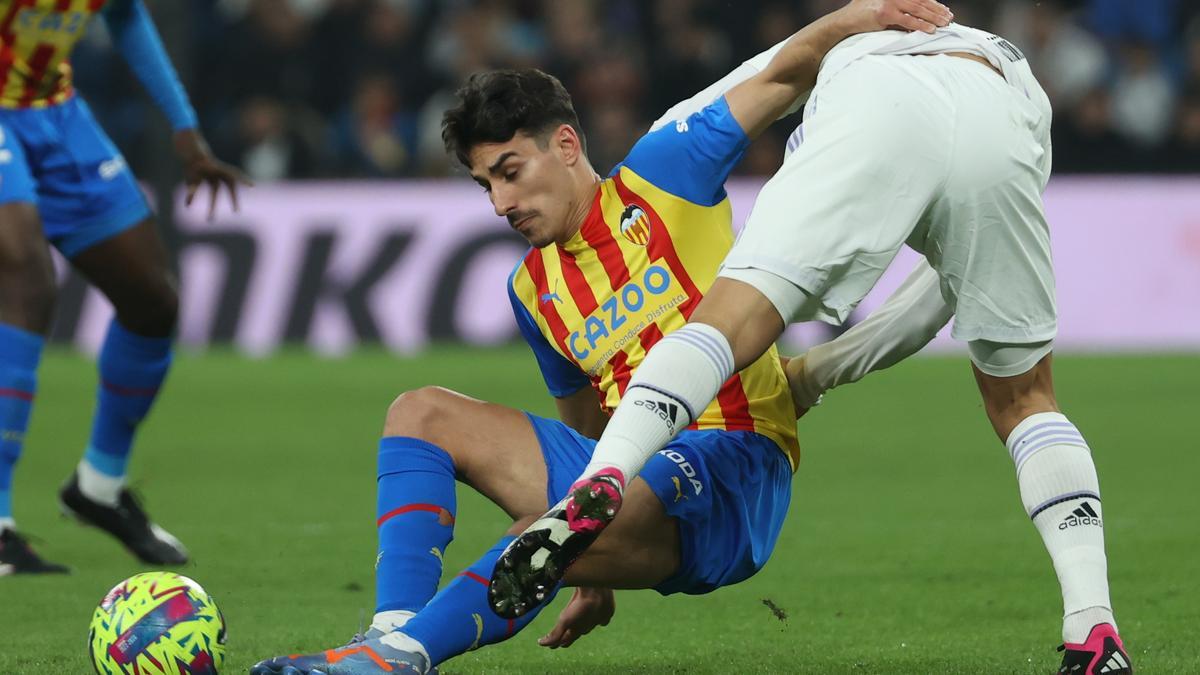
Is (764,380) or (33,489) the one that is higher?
(764,380)

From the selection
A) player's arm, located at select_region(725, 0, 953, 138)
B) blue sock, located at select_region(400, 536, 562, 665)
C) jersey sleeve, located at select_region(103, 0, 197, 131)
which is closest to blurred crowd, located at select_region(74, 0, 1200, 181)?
jersey sleeve, located at select_region(103, 0, 197, 131)

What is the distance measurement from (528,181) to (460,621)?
941 mm

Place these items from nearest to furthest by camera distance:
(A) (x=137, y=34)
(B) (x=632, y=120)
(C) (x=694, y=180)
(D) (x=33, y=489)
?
(C) (x=694, y=180) → (A) (x=137, y=34) → (D) (x=33, y=489) → (B) (x=632, y=120)

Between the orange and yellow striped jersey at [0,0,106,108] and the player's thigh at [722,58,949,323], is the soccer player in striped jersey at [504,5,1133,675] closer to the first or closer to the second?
the player's thigh at [722,58,949,323]

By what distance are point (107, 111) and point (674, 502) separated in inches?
439

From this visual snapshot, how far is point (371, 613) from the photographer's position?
4.74 metres

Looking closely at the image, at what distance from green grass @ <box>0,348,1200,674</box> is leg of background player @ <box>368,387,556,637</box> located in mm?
511

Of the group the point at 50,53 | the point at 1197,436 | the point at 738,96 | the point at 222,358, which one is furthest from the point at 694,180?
the point at 222,358

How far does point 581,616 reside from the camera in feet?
13.5

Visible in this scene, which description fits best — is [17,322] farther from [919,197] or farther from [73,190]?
[919,197]

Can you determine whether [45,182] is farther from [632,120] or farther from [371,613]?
[632,120]

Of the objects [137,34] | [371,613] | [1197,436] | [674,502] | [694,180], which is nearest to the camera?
[674,502]

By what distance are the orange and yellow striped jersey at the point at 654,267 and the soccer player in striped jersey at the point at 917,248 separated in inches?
4.8

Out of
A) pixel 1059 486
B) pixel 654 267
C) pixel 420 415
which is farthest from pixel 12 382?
pixel 1059 486
